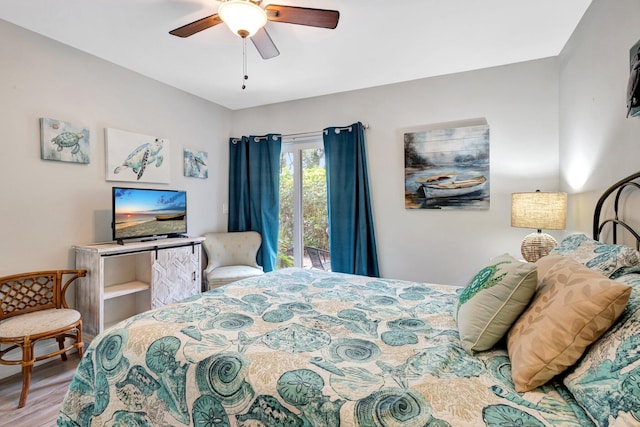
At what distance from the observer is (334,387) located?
0.97 metres

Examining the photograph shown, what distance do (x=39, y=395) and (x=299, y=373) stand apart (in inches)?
87.4

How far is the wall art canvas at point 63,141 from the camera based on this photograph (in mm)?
2449

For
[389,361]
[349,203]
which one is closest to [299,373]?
[389,361]

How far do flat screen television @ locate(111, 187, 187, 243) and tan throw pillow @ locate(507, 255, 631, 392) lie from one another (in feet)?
9.59

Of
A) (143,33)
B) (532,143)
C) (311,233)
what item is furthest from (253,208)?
(532,143)

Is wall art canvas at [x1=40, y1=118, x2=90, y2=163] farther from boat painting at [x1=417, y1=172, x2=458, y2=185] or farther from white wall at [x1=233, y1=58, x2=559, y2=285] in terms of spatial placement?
boat painting at [x1=417, y1=172, x2=458, y2=185]

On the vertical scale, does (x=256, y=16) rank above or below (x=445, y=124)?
above

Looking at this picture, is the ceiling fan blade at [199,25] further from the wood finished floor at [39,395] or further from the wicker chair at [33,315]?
the wood finished floor at [39,395]

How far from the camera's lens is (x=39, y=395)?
6.90 feet

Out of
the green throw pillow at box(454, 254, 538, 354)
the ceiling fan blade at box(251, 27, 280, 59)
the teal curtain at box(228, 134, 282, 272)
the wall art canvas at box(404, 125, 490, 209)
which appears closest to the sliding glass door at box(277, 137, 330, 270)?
the teal curtain at box(228, 134, 282, 272)

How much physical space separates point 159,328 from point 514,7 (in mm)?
2840

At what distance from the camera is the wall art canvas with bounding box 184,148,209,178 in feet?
12.0

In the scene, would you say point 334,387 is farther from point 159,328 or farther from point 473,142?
point 473,142

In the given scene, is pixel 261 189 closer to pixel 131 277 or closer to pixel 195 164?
pixel 195 164
